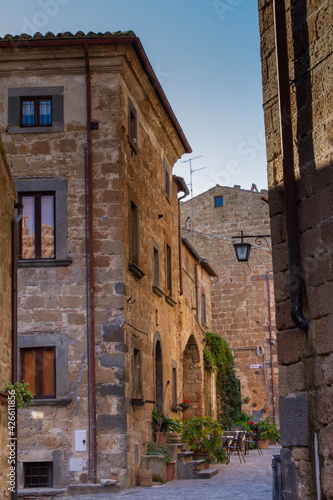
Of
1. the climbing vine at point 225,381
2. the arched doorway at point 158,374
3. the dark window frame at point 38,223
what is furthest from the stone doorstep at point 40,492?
the climbing vine at point 225,381

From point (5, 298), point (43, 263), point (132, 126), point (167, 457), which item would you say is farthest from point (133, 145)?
point (5, 298)

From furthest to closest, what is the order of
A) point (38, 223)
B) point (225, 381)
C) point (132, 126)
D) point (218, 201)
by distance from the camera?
point (218, 201)
point (225, 381)
point (132, 126)
point (38, 223)

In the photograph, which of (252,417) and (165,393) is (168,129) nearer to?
(165,393)

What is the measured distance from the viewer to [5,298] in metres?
10.1

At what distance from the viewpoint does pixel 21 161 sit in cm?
1548

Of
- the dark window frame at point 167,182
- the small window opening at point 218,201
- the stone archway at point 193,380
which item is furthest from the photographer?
the small window opening at point 218,201

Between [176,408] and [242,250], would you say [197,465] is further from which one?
[242,250]

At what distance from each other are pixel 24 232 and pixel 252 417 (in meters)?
16.4

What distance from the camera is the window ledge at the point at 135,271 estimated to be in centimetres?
1551

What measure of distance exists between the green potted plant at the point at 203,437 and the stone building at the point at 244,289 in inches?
482

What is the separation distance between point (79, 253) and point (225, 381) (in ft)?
46.4

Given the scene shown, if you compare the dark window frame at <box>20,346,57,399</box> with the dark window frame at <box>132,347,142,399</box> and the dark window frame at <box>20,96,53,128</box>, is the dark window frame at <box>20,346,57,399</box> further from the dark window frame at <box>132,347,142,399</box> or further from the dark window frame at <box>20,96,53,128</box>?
the dark window frame at <box>20,96,53,128</box>

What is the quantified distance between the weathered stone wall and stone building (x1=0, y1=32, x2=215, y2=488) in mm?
4225

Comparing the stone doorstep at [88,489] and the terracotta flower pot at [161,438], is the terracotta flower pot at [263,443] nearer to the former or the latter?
the terracotta flower pot at [161,438]
